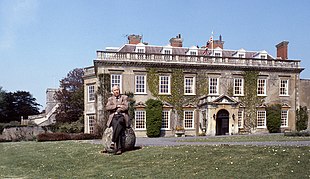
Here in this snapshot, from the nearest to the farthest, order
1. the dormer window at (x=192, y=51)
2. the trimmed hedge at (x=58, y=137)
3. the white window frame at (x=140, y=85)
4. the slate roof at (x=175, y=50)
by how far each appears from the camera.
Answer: the trimmed hedge at (x=58, y=137) < the white window frame at (x=140, y=85) < the slate roof at (x=175, y=50) < the dormer window at (x=192, y=51)

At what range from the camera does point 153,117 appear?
32.4m

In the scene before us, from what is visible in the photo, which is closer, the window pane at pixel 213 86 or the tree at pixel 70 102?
the window pane at pixel 213 86

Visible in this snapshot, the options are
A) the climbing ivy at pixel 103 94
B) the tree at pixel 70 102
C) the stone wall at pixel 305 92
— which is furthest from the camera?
the tree at pixel 70 102

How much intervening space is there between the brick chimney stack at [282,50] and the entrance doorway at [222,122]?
11.8m

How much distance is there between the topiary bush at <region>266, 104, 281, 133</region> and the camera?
116 feet

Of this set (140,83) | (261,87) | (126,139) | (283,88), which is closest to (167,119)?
(140,83)

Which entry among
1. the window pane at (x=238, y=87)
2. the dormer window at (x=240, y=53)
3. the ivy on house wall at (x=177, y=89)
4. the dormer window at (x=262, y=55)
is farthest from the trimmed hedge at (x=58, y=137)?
the dormer window at (x=262, y=55)

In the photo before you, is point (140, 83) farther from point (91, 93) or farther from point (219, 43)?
point (219, 43)

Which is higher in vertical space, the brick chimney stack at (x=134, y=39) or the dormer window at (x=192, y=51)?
the brick chimney stack at (x=134, y=39)

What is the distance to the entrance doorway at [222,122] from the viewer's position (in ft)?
111

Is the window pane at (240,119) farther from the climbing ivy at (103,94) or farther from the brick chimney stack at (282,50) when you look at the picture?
the climbing ivy at (103,94)

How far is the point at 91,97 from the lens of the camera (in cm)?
3406

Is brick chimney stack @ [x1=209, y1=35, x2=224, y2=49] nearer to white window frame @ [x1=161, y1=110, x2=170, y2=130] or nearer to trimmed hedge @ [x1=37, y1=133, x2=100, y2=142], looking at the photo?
white window frame @ [x1=161, y1=110, x2=170, y2=130]

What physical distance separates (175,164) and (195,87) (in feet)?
76.8
